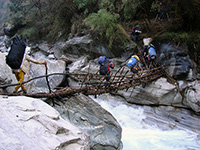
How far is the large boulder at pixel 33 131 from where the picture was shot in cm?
161

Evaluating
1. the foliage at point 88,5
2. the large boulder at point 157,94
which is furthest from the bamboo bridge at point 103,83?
Result: the foliage at point 88,5

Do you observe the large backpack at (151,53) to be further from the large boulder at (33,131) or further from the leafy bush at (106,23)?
the large boulder at (33,131)

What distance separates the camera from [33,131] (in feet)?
6.05

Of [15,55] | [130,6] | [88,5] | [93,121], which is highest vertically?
[88,5]

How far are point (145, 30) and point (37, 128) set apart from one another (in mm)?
7519

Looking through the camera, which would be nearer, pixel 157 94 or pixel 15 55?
pixel 15 55

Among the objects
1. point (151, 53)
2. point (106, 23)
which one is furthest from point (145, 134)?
point (106, 23)

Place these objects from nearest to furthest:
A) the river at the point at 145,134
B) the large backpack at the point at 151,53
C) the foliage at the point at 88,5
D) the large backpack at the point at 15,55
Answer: the large backpack at the point at 15,55, the river at the point at 145,134, the large backpack at the point at 151,53, the foliage at the point at 88,5

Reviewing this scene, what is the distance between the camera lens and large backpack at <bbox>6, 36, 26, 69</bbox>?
131 inches

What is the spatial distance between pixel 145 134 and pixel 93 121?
2222mm

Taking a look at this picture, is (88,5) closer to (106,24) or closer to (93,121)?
(106,24)

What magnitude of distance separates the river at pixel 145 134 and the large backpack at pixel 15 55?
352 cm

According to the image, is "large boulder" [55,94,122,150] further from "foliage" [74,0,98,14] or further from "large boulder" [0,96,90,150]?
"foliage" [74,0,98,14]

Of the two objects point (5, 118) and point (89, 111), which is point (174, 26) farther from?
point (5, 118)
